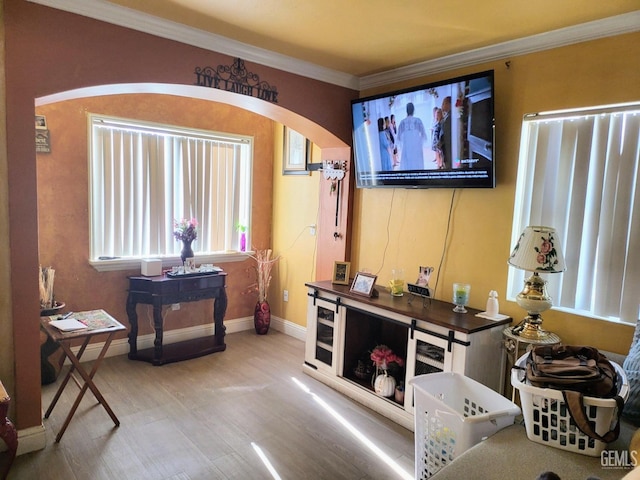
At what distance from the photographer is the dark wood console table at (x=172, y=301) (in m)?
3.73

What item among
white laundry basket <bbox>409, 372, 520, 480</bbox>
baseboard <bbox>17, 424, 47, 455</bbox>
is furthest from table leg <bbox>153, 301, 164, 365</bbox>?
white laundry basket <bbox>409, 372, 520, 480</bbox>

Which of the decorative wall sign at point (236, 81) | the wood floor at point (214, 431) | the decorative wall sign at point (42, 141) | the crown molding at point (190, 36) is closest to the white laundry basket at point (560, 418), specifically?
the wood floor at point (214, 431)

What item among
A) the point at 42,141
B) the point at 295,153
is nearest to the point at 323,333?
the point at 295,153

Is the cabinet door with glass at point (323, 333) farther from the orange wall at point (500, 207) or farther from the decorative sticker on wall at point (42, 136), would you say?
the decorative sticker on wall at point (42, 136)

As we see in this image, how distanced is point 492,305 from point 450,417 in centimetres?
113

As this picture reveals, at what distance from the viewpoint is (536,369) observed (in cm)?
174

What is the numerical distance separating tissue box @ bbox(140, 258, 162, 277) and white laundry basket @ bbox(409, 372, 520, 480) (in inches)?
105

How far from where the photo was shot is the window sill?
3732mm

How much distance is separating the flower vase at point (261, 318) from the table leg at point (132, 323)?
1.27m

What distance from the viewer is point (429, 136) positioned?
3.00m

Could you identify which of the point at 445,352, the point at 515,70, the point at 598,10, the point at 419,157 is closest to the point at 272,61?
the point at 419,157

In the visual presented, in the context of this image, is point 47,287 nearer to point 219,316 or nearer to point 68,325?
point 68,325

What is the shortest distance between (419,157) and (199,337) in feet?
9.55

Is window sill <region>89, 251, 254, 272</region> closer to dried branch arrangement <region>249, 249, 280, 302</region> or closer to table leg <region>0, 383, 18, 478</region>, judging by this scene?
dried branch arrangement <region>249, 249, 280, 302</region>
